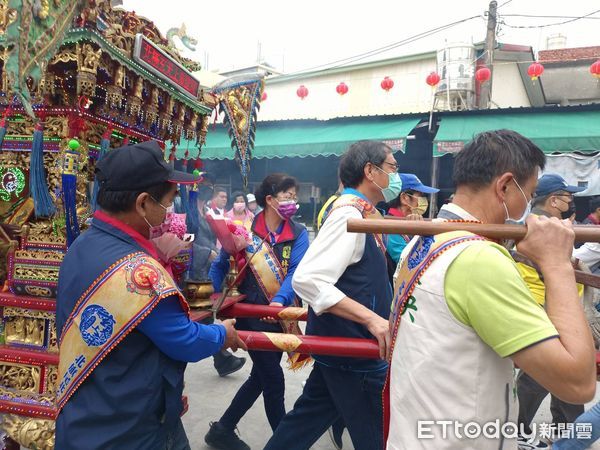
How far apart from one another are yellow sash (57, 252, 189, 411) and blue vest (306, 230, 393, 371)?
34.4 inches

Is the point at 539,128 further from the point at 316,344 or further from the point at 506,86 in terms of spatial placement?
the point at 316,344

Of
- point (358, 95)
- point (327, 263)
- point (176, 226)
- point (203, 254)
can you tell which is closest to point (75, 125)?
point (176, 226)

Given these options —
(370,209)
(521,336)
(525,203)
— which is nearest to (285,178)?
(370,209)

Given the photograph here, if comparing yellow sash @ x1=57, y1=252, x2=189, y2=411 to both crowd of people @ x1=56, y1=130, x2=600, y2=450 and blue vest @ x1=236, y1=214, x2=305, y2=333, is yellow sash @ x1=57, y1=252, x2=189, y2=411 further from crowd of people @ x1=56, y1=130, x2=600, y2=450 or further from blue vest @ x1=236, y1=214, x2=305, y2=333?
blue vest @ x1=236, y1=214, x2=305, y2=333

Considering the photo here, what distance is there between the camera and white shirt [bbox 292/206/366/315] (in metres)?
1.95

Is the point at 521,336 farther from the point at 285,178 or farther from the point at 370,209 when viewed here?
the point at 285,178

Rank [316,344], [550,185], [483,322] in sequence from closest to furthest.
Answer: [483,322], [316,344], [550,185]

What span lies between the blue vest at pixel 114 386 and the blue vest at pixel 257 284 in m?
1.42

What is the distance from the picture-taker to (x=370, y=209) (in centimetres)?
224

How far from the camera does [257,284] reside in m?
3.14

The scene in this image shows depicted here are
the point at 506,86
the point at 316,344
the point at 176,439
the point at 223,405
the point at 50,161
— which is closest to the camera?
the point at 176,439

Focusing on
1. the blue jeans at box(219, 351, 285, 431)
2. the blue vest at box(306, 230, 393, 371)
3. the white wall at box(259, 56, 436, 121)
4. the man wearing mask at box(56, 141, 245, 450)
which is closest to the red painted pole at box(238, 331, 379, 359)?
the blue vest at box(306, 230, 393, 371)

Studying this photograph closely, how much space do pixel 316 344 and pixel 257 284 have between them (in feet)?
4.18

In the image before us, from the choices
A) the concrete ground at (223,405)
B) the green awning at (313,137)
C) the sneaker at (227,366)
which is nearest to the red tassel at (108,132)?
the concrete ground at (223,405)
